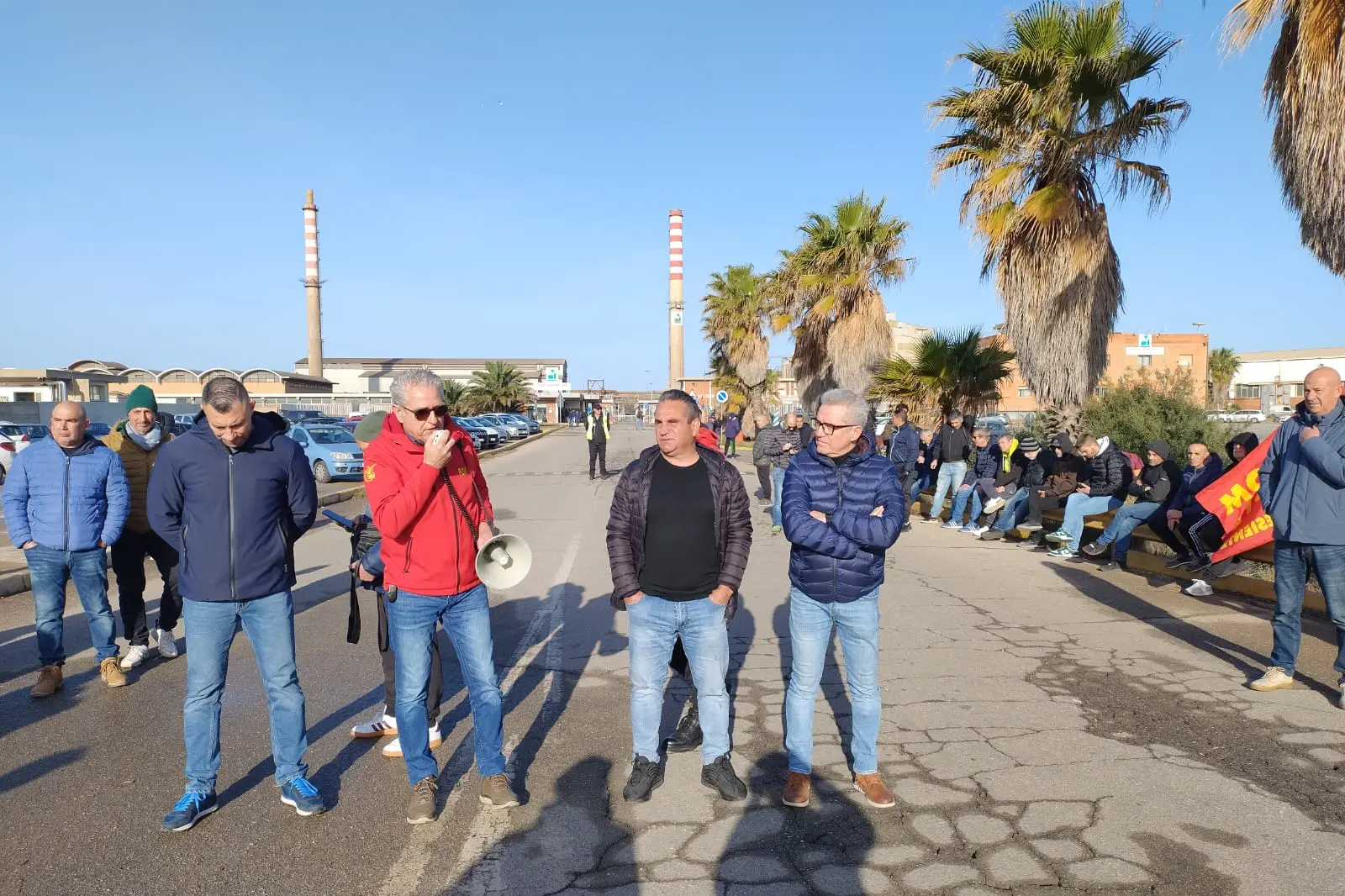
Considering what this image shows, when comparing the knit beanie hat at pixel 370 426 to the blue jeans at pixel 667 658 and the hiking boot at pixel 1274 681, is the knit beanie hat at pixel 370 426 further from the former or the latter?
the hiking boot at pixel 1274 681

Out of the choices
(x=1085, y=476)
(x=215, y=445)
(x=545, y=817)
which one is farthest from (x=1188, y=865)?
(x=1085, y=476)

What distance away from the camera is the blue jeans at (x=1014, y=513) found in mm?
11438

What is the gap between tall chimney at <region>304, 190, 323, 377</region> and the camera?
81875 millimetres

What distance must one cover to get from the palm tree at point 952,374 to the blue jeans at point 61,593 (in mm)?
14872

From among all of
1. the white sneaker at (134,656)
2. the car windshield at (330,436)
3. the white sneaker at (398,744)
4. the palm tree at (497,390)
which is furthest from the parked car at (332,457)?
the palm tree at (497,390)

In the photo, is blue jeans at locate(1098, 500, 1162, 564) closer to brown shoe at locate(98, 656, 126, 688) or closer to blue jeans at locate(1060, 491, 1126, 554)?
blue jeans at locate(1060, 491, 1126, 554)

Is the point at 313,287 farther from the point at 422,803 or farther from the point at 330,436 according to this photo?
the point at 422,803

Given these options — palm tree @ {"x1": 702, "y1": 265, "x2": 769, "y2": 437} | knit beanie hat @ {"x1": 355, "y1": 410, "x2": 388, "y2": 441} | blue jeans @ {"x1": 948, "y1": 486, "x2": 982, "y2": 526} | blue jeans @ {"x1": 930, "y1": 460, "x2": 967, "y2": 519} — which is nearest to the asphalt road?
knit beanie hat @ {"x1": 355, "y1": 410, "x2": 388, "y2": 441}

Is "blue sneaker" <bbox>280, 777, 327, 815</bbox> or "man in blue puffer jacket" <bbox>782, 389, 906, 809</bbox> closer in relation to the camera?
"blue sneaker" <bbox>280, 777, 327, 815</bbox>

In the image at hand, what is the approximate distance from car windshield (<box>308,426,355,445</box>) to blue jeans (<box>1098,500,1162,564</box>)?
1818cm

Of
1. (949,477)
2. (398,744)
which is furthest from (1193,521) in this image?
(398,744)

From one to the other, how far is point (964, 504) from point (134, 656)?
10991mm

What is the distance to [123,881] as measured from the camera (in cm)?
316

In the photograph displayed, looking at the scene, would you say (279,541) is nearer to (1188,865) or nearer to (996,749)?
(996,749)
